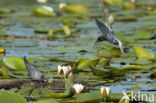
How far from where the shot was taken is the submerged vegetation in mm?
2320

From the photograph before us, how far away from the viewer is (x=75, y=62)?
3.35m

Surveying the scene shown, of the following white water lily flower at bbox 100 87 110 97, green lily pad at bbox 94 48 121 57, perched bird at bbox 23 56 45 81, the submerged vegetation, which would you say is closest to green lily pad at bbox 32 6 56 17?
the submerged vegetation

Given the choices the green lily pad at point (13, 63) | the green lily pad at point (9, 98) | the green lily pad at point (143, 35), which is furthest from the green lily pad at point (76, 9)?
the green lily pad at point (9, 98)

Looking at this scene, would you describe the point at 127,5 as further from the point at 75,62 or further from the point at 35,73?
the point at 35,73

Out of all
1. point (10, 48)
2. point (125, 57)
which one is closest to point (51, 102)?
point (125, 57)

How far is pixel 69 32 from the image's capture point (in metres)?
5.30

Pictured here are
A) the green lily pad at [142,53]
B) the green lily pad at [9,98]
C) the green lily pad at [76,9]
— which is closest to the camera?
the green lily pad at [9,98]

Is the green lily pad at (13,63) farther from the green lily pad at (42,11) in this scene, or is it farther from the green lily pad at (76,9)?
the green lily pad at (76,9)

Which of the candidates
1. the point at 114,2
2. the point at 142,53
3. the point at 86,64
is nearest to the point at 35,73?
the point at 86,64

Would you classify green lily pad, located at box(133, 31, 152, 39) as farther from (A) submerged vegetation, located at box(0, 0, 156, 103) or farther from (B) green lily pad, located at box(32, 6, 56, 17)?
(B) green lily pad, located at box(32, 6, 56, 17)

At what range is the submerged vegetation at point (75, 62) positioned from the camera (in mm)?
2320

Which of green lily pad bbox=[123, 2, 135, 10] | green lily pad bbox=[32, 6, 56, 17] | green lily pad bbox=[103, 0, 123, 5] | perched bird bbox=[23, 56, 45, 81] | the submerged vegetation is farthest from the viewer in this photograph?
green lily pad bbox=[103, 0, 123, 5]

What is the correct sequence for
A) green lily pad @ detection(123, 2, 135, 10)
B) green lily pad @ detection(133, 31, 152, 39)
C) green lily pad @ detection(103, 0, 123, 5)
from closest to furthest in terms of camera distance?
green lily pad @ detection(133, 31, 152, 39)
green lily pad @ detection(123, 2, 135, 10)
green lily pad @ detection(103, 0, 123, 5)

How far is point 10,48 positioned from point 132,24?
244cm
